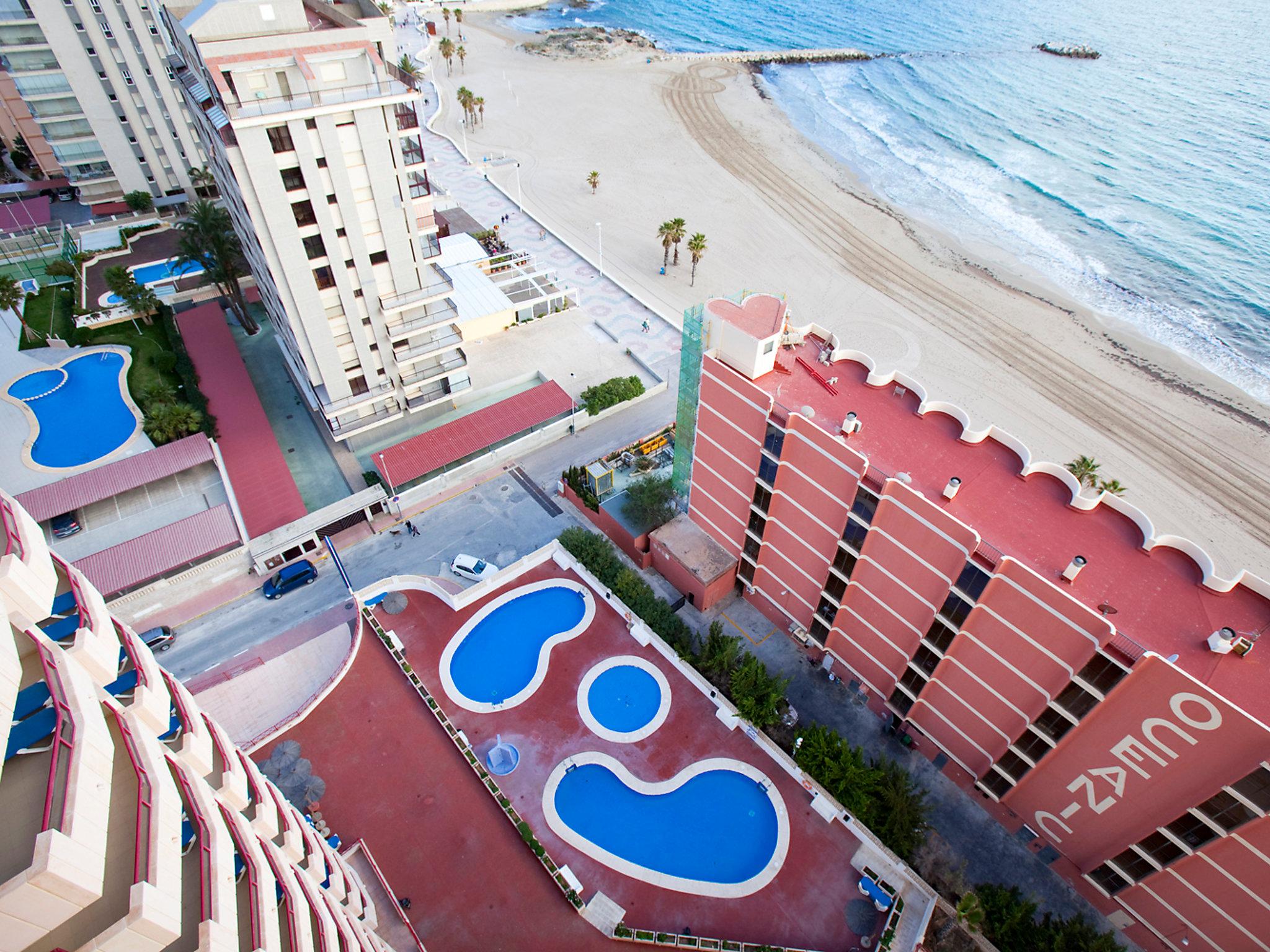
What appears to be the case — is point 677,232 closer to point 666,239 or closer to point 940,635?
point 666,239

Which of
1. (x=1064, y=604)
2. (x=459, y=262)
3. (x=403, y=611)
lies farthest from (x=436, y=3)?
(x=1064, y=604)

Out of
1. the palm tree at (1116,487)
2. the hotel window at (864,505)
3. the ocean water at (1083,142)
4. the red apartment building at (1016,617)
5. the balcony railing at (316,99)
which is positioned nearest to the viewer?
the red apartment building at (1016,617)

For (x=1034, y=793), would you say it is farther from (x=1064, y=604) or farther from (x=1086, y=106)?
(x=1086, y=106)

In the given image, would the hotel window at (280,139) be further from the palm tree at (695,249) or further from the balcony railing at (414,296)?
the palm tree at (695,249)

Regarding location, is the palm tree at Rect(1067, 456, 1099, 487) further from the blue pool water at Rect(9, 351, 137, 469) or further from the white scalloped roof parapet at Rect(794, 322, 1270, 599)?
the blue pool water at Rect(9, 351, 137, 469)

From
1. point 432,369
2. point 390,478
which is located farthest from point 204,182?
point 390,478

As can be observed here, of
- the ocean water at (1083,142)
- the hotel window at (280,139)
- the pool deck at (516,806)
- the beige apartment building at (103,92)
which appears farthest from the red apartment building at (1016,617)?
the beige apartment building at (103,92)
